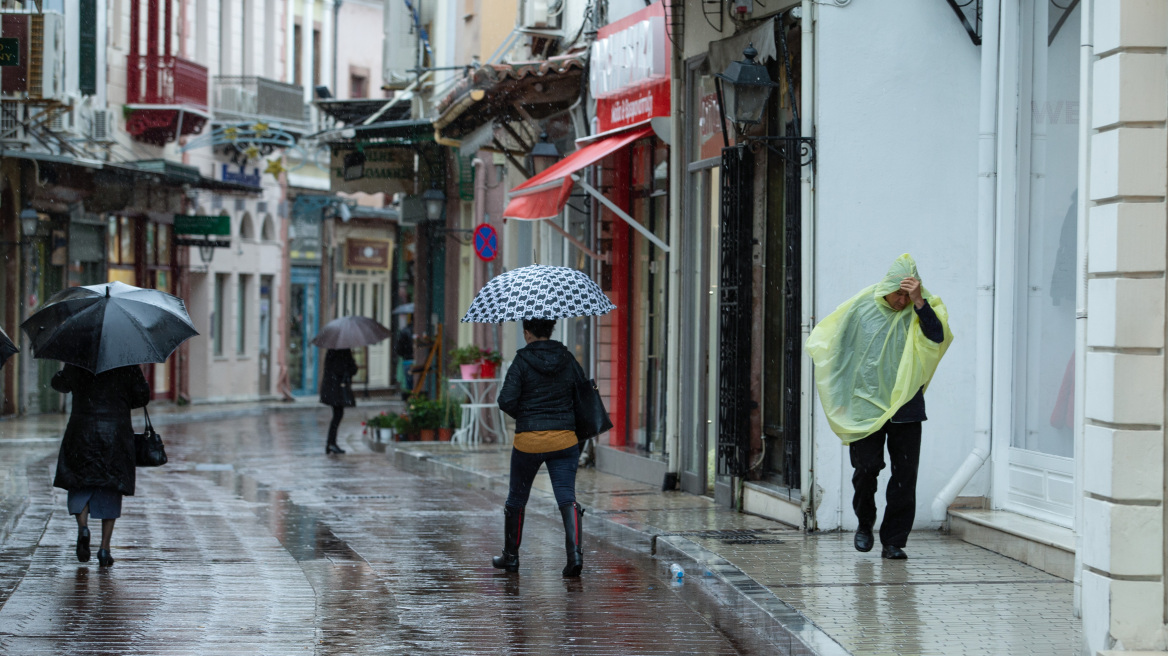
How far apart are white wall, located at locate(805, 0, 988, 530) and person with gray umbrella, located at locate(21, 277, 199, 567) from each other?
4.50 m

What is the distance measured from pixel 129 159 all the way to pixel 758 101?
23.4 meters

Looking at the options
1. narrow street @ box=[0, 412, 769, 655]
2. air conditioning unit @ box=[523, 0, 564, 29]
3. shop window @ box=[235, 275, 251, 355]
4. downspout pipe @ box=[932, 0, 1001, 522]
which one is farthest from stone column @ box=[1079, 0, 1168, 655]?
shop window @ box=[235, 275, 251, 355]

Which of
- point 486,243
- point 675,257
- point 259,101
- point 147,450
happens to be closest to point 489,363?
point 486,243

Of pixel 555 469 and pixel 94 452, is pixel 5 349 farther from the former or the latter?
pixel 555 469

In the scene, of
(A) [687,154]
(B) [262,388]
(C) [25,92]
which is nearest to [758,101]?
(A) [687,154]

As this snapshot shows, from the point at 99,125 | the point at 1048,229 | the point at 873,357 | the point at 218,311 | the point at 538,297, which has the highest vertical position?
the point at 99,125

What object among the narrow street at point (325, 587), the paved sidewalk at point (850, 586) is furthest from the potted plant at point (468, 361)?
the paved sidewalk at point (850, 586)

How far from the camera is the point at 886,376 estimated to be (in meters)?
9.62

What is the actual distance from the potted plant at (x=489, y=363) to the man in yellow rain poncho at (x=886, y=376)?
11955 mm

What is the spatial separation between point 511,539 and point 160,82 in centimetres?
2502

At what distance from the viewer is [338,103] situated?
2992cm

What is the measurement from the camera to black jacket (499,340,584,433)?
9.72 meters

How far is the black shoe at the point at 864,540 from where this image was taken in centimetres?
998

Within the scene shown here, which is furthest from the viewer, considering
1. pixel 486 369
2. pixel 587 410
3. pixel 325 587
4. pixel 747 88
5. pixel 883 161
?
pixel 486 369
